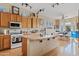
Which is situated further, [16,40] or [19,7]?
[16,40]

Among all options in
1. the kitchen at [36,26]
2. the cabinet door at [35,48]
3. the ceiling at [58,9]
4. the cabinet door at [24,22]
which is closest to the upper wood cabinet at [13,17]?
the kitchen at [36,26]

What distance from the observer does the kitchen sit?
6.72 ft

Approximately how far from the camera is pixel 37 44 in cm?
215

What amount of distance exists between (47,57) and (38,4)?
90cm

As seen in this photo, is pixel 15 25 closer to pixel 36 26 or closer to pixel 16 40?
pixel 16 40

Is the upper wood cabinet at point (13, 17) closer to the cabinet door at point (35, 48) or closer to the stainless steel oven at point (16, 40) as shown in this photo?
the stainless steel oven at point (16, 40)

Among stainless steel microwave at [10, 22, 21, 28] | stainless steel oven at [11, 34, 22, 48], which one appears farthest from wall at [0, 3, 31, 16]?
stainless steel oven at [11, 34, 22, 48]

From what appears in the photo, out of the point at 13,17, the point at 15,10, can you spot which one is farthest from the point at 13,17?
the point at 15,10

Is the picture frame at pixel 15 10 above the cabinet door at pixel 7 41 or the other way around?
above

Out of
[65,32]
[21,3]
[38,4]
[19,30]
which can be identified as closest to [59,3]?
[38,4]

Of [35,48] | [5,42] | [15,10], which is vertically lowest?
[35,48]

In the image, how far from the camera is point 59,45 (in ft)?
7.01

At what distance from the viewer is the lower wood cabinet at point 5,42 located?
6.90ft

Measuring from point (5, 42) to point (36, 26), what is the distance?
23.8 inches
